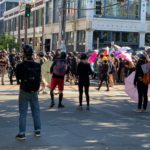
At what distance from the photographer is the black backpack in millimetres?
9836

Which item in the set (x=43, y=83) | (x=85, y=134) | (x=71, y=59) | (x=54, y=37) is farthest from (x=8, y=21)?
(x=85, y=134)

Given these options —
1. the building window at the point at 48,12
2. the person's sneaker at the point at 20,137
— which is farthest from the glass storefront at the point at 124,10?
the person's sneaker at the point at 20,137

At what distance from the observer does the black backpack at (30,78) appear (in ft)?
32.3

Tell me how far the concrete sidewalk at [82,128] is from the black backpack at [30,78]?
1013mm

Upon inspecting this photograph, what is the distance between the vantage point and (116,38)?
55750mm

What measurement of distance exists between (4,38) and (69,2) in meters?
15.0

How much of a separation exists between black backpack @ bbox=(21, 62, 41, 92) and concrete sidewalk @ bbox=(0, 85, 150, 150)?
1013 mm

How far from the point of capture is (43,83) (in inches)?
750

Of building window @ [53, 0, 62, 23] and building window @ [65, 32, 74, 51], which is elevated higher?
building window @ [53, 0, 62, 23]

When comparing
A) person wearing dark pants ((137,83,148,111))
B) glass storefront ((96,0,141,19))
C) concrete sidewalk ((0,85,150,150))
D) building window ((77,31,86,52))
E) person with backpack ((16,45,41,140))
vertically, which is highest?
glass storefront ((96,0,141,19))

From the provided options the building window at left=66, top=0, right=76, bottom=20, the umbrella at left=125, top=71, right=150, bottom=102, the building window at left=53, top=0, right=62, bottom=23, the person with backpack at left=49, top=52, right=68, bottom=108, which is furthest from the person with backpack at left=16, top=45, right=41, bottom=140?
the building window at left=53, top=0, right=62, bottom=23

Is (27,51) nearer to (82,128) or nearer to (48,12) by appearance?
(82,128)

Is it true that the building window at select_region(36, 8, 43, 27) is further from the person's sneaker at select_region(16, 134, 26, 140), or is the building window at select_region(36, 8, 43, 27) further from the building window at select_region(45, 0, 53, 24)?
the person's sneaker at select_region(16, 134, 26, 140)

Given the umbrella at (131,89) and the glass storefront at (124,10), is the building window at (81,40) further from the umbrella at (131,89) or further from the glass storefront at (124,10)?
the umbrella at (131,89)
